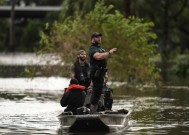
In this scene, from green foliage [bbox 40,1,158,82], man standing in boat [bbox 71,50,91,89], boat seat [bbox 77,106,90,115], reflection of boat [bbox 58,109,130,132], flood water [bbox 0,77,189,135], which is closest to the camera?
reflection of boat [bbox 58,109,130,132]

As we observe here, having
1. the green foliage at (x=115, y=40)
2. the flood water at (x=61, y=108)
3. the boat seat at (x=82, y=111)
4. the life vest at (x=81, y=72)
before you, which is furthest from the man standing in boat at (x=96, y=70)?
the green foliage at (x=115, y=40)

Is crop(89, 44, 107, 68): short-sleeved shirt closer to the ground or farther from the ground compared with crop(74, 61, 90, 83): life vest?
farther from the ground

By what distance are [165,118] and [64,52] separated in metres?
12.8

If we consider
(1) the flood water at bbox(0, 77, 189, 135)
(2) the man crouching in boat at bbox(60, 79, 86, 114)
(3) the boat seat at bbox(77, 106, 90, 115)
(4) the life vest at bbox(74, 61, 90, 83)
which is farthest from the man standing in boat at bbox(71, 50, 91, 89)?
(1) the flood water at bbox(0, 77, 189, 135)

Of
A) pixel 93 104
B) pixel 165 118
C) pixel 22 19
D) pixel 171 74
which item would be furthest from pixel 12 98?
pixel 22 19

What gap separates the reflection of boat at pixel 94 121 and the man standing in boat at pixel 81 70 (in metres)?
1.24

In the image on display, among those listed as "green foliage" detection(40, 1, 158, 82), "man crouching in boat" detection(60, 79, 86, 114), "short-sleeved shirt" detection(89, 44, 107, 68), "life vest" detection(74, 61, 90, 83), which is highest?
"green foliage" detection(40, 1, 158, 82)

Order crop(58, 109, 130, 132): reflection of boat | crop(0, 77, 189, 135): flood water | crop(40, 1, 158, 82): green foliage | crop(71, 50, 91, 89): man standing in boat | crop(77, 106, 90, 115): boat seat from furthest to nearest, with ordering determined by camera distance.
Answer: crop(40, 1, 158, 82): green foliage < crop(71, 50, 91, 89): man standing in boat < crop(0, 77, 189, 135): flood water < crop(77, 106, 90, 115): boat seat < crop(58, 109, 130, 132): reflection of boat

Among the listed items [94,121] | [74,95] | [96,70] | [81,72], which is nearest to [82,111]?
[94,121]

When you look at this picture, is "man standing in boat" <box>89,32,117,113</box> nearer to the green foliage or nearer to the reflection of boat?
the reflection of boat

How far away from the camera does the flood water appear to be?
20.5 m

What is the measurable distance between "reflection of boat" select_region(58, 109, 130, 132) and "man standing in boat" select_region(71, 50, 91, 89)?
4.06 feet

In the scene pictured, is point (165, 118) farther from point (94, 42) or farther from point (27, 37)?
point (27, 37)

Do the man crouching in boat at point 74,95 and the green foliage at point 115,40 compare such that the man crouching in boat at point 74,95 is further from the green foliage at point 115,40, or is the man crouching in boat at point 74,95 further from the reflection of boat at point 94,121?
the green foliage at point 115,40
